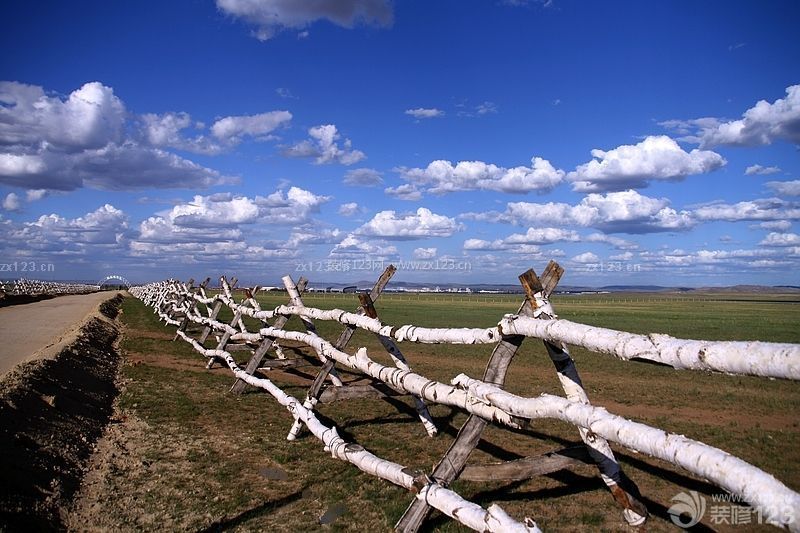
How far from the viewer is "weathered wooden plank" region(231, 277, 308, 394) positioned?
29.6ft

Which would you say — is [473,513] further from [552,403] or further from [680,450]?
[680,450]

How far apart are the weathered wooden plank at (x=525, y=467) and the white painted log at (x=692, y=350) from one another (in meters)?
1.19

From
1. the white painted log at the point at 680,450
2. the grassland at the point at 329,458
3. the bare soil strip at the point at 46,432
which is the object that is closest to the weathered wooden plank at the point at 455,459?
the white painted log at the point at 680,450

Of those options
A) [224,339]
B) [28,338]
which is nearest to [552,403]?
[224,339]

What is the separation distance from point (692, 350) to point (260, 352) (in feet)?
25.7

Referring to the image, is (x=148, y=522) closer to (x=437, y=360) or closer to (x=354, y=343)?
(x=437, y=360)

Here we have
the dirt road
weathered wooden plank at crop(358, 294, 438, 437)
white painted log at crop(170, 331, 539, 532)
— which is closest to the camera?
white painted log at crop(170, 331, 539, 532)

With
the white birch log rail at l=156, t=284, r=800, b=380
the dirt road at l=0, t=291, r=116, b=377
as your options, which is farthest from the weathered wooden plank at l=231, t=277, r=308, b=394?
the white birch log rail at l=156, t=284, r=800, b=380

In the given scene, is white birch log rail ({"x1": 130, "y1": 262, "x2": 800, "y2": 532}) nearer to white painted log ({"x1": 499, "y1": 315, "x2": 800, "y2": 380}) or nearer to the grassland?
white painted log ({"x1": 499, "y1": 315, "x2": 800, "y2": 380})

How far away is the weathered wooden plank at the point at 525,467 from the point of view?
4.29 meters

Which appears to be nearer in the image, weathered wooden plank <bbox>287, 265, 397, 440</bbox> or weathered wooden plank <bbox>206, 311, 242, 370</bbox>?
weathered wooden plank <bbox>287, 265, 397, 440</bbox>

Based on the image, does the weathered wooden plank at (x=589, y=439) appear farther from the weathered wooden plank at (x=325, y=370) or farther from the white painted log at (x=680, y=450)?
the weathered wooden plank at (x=325, y=370)

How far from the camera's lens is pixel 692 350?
266 centimetres

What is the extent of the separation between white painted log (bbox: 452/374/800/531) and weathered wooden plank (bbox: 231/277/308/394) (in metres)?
5.47
